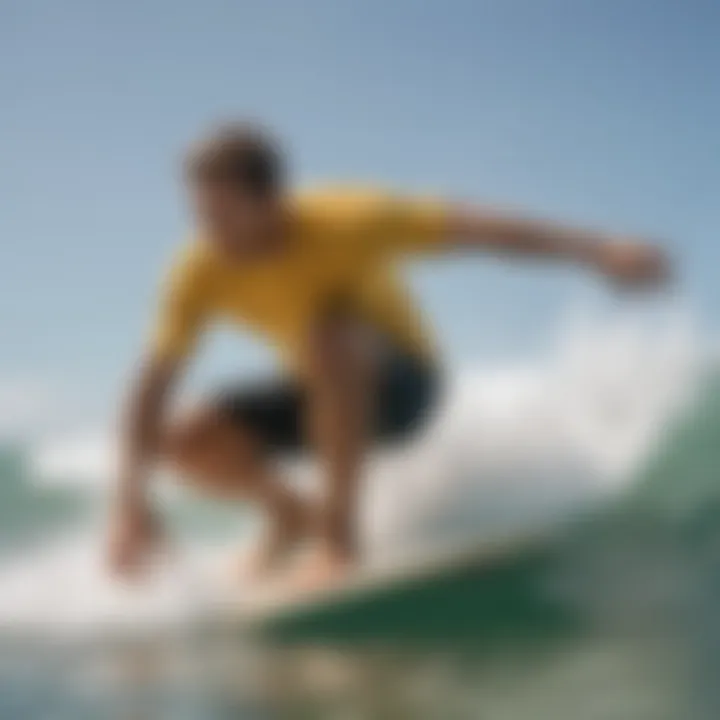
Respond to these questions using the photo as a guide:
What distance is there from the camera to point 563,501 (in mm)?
1035

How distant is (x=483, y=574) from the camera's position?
3.34 ft

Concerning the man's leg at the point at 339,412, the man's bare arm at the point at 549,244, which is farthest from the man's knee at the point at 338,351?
the man's bare arm at the point at 549,244

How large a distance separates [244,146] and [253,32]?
0.42 ft

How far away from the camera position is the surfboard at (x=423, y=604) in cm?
100

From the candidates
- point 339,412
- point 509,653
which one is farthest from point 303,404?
point 509,653

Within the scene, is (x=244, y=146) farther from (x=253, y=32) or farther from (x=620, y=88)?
(x=620, y=88)

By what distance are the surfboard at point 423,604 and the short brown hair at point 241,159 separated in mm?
311

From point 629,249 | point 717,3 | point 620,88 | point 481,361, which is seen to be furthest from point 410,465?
point 717,3

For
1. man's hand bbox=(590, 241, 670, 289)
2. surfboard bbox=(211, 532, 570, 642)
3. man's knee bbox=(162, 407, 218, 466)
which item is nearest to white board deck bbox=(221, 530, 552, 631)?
surfboard bbox=(211, 532, 570, 642)

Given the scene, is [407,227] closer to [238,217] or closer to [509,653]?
[238,217]

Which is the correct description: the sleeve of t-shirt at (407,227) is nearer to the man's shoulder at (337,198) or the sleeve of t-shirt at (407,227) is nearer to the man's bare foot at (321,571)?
the man's shoulder at (337,198)

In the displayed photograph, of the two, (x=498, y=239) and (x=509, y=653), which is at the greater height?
(x=498, y=239)

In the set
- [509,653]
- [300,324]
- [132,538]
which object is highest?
[300,324]

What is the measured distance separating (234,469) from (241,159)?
0.24 m
